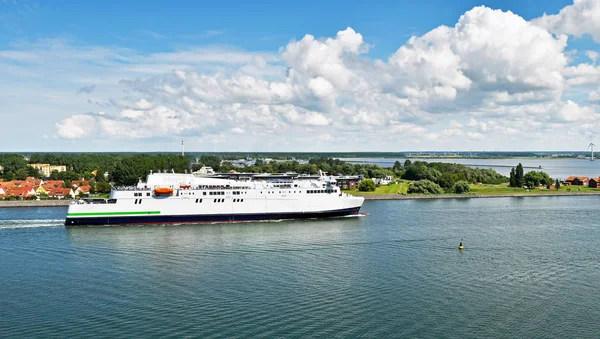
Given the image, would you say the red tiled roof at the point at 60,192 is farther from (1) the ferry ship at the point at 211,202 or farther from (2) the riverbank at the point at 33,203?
(1) the ferry ship at the point at 211,202

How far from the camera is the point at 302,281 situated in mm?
20453

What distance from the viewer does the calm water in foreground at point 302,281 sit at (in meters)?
16.0

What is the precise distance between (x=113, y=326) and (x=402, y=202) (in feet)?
135

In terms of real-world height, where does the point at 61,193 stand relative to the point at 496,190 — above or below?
above

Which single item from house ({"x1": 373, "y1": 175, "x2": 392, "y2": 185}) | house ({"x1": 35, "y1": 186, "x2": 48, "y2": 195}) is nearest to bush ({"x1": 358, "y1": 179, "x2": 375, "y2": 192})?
house ({"x1": 373, "y1": 175, "x2": 392, "y2": 185})

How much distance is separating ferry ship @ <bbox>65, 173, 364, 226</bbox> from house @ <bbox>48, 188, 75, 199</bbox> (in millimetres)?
20541

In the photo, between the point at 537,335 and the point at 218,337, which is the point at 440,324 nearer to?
the point at 537,335

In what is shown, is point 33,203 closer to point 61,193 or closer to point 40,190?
point 61,193

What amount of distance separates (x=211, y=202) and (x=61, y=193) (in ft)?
90.2

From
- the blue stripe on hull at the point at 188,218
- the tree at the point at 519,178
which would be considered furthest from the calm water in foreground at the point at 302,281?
the tree at the point at 519,178

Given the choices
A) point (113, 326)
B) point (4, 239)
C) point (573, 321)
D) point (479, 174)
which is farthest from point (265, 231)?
point (479, 174)

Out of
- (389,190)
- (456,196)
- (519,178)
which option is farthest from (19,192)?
(519,178)

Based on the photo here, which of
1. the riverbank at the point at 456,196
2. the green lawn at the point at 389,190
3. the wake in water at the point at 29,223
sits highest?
the green lawn at the point at 389,190

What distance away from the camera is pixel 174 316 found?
54.8 ft
